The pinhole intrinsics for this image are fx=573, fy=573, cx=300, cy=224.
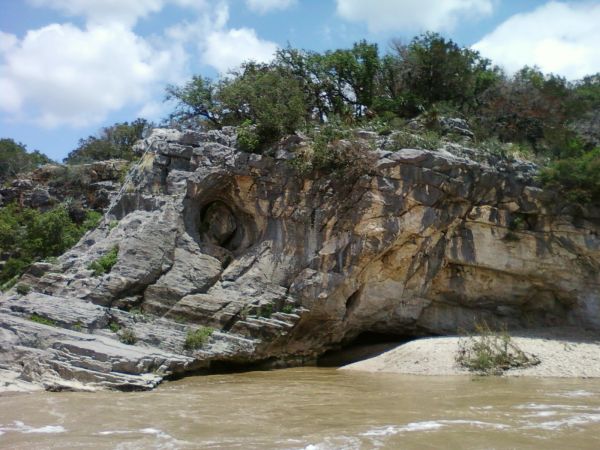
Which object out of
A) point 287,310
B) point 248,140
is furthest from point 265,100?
point 287,310

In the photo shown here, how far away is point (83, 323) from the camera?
48.0 feet

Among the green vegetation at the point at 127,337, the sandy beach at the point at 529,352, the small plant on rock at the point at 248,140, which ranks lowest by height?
the sandy beach at the point at 529,352

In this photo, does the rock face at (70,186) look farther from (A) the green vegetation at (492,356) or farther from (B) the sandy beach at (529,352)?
(A) the green vegetation at (492,356)

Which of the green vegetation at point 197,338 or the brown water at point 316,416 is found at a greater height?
the green vegetation at point 197,338

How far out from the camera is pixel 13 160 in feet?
125

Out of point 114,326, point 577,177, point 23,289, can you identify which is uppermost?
point 577,177

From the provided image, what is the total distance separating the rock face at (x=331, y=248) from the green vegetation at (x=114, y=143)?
1727cm

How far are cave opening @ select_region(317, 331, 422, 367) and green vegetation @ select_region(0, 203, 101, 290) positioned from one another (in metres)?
11.7

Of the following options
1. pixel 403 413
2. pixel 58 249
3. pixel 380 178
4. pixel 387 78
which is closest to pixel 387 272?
pixel 380 178

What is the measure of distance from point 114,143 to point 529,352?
29102 millimetres

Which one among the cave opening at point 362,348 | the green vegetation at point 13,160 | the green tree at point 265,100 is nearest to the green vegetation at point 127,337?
the cave opening at point 362,348

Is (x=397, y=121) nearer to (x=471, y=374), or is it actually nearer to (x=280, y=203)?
(x=280, y=203)

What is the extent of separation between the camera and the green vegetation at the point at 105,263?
53.8 ft

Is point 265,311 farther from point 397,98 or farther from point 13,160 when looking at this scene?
point 13,160
